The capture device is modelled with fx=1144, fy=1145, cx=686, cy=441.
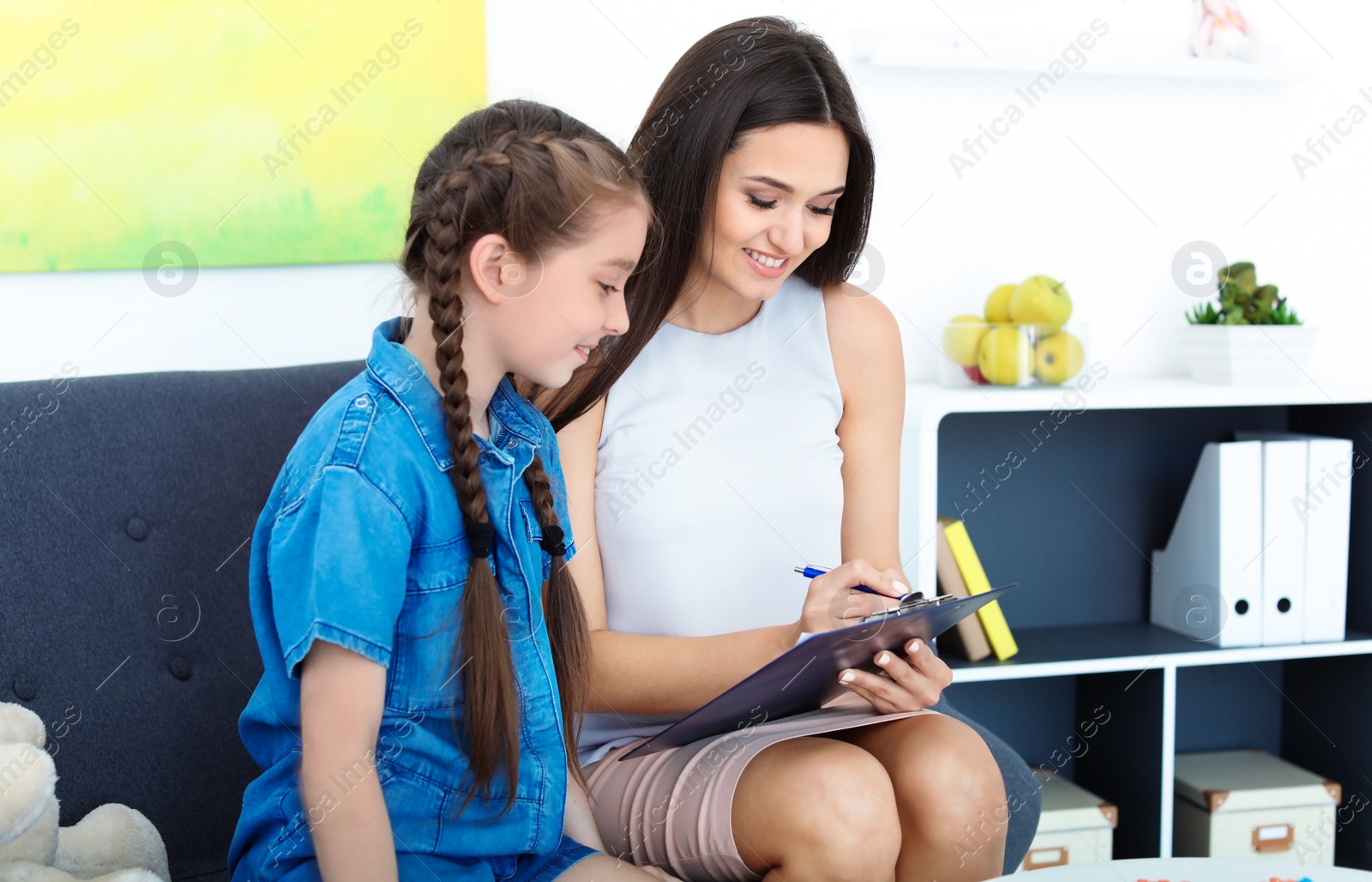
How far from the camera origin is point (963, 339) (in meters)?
1.82

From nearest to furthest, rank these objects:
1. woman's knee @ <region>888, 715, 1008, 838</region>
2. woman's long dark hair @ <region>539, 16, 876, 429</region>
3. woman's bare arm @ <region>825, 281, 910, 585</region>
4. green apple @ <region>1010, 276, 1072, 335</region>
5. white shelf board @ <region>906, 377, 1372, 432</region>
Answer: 1. woman's knee @ <region>888, 715, 1008, 838</region>
2. woman's long dark hair @ <region>539, 16, 876, 429</region>
3. woman's bare arm @ <region>825, 281, 910, 585</region>
4. white shelf board @ <region>906, 377, 1372, 432</region>
5. green apple @ <region>1010, 276, 1072, 335</region>

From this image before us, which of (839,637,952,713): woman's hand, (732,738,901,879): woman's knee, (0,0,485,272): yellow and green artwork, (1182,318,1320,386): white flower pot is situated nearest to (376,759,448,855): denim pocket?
(732,738,901,879): woman's knee

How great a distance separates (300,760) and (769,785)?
42 centimetres

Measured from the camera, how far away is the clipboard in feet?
3.17

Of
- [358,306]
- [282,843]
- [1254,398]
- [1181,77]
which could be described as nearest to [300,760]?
[282,843]

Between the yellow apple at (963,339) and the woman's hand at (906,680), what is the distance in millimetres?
782

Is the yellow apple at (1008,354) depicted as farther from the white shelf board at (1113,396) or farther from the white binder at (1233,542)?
the white binder at (1233,542)

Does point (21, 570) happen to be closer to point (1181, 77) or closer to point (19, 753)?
point (19, 753)

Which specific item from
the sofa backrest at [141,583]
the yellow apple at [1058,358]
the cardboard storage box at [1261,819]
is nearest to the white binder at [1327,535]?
the cardboard storage box at [1261,819]

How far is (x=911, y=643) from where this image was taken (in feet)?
3.60

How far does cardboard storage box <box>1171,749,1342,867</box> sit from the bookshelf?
89mm

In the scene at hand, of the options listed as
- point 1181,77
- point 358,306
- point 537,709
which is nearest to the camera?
point 537,709

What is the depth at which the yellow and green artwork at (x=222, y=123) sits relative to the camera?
1.40 meters

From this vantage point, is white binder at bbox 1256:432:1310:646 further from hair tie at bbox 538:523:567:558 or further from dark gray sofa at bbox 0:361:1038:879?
hair tie at bbox 538:523:567:558
